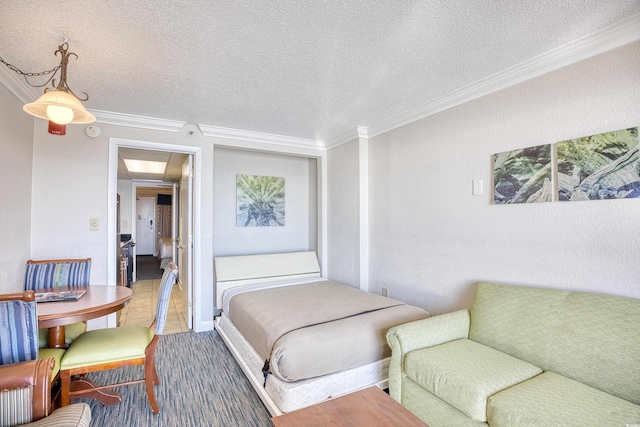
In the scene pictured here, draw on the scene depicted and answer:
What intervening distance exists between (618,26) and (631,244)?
1260mm

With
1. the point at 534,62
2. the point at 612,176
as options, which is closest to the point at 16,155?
the point at 534,62

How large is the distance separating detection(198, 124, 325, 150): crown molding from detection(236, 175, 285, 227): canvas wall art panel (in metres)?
0.66

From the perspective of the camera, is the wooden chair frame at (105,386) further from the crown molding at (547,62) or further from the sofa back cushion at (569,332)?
the crown molding at (547,62)

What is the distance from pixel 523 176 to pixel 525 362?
1264 millimetres

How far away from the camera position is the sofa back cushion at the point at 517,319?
1.84m

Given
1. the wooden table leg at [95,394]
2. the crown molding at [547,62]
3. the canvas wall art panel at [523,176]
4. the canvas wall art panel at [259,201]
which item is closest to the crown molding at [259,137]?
the canvas wall art panel at [259,201]

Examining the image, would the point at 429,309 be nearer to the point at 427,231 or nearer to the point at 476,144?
the point at 427,231

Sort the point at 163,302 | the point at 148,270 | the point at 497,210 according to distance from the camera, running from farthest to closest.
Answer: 1. the point at 148,270
2. the point at 497,210
3. the point at 163,302

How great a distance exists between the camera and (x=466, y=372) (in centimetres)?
167

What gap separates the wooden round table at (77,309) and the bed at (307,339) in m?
1.02

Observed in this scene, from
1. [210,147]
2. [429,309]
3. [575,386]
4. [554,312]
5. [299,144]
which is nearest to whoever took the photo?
[575,386]

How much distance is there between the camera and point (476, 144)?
2.57 metres

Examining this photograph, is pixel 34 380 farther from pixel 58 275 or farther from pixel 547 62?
pixel 547 62

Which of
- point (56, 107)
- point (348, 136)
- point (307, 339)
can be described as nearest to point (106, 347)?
point (307, 339)
